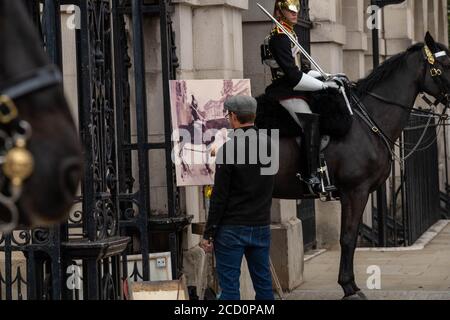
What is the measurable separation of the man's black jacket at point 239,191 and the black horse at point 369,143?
338cm

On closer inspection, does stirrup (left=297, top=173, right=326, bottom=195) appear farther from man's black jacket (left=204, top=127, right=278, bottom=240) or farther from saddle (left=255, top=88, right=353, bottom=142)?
man's black jacket (left=204, top=127, right=278, bottom=240)

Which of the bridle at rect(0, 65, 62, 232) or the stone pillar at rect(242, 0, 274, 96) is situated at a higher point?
the stone pillar at rect(242, 0, 274, 96)

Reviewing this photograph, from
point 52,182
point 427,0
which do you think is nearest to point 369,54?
point 427,0

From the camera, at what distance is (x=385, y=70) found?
1286cm

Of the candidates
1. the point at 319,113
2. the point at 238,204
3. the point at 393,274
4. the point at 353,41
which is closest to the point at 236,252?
the point at 238,204

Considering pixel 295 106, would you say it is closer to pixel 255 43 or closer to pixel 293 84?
pixel 293 84

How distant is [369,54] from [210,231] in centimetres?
1596

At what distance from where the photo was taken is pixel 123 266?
9.45m

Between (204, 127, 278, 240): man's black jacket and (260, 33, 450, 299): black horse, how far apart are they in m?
3.38

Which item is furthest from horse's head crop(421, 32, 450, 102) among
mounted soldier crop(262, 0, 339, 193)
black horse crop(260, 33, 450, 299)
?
mounted soldier crop(262, 0, 339, 193)

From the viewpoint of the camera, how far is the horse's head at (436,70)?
13.0 m

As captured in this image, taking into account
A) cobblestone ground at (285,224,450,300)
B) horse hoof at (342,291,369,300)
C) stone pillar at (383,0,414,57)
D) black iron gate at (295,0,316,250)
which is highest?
stone pillar at (383,0,414,57)

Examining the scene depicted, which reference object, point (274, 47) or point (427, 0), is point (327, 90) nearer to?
point (274, 47)

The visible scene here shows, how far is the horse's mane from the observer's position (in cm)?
1274
